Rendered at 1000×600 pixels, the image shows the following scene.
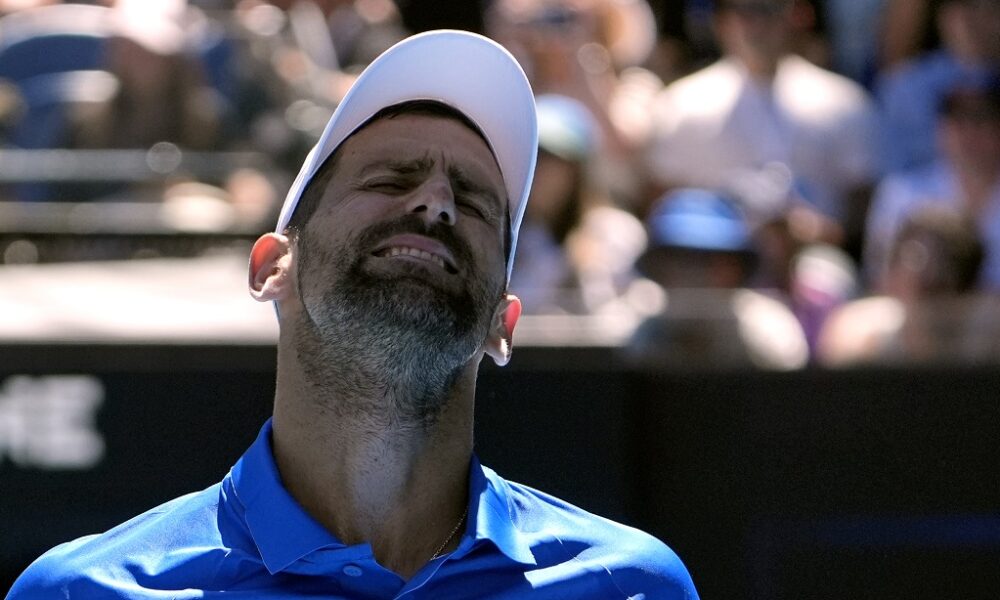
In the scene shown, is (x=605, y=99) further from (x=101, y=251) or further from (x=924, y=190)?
(x=101, y=251)

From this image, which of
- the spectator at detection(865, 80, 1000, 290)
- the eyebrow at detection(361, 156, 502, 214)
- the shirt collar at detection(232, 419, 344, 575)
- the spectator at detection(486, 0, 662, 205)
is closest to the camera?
the shirt collar at detection(232, 419, 344, 575)

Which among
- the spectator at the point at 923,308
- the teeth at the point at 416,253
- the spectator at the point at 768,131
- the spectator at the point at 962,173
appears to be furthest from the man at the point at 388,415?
the spectator at the point at 768,131

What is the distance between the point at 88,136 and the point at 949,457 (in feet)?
12.5

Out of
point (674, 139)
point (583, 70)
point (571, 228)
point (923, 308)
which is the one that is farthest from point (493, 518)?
point (583, 70)

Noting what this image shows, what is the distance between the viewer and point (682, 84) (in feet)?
22.6

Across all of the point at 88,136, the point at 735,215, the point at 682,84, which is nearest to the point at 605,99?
the point at 682,84

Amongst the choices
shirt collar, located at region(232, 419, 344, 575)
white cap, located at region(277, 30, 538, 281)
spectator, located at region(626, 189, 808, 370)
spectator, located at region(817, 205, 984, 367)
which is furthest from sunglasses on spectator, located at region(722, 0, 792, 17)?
shirt collar, located at region(232, 419, 344, 575)

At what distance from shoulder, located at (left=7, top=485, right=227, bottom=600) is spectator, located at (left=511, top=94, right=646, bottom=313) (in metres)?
2.86

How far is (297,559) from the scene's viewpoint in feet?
7.16

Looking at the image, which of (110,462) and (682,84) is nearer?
(110,462)

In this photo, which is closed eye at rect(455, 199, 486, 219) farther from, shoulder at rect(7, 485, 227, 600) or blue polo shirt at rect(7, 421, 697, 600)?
shoulder at rect(7, 485, 227, 600)

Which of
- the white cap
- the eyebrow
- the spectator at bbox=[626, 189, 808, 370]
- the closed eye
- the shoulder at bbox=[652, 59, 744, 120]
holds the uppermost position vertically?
the shoulder at bbox=[652, 59, 744, 120]

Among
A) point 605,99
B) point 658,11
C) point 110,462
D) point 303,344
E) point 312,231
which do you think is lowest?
point 110,462

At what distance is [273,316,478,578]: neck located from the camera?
239cm
